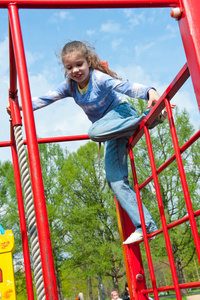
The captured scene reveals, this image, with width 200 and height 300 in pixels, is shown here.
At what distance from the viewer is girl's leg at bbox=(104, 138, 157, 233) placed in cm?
201

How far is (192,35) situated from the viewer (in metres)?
1.21

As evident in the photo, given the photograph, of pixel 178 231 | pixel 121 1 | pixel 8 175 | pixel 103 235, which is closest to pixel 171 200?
pixel 178 231

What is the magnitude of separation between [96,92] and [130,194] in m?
0.65

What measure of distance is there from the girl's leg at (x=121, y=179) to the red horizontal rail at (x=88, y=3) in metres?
1.02

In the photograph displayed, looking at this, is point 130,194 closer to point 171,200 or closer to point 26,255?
point 26,255

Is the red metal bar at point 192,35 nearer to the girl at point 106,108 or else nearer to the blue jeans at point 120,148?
the girl at point 106,108

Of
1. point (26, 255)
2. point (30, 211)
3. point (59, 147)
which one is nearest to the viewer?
point (30, 211)

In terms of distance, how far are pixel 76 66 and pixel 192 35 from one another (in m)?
0.94

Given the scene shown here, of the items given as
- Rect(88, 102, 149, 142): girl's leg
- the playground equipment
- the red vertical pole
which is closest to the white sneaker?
Rect(88, 102, 149, 142): girl's leg

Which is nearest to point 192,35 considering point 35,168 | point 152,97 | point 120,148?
point 152,97

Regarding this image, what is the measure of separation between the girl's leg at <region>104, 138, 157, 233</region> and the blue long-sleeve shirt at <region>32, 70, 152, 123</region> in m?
0.22

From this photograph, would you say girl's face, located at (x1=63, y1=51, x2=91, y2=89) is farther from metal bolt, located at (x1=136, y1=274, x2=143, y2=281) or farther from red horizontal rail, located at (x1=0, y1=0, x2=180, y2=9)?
metal bolt, located at (x1=136, y1=274, x2=143, y2=281)

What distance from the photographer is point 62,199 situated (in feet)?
49.7

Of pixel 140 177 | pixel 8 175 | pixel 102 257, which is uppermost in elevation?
pixel 8 175
